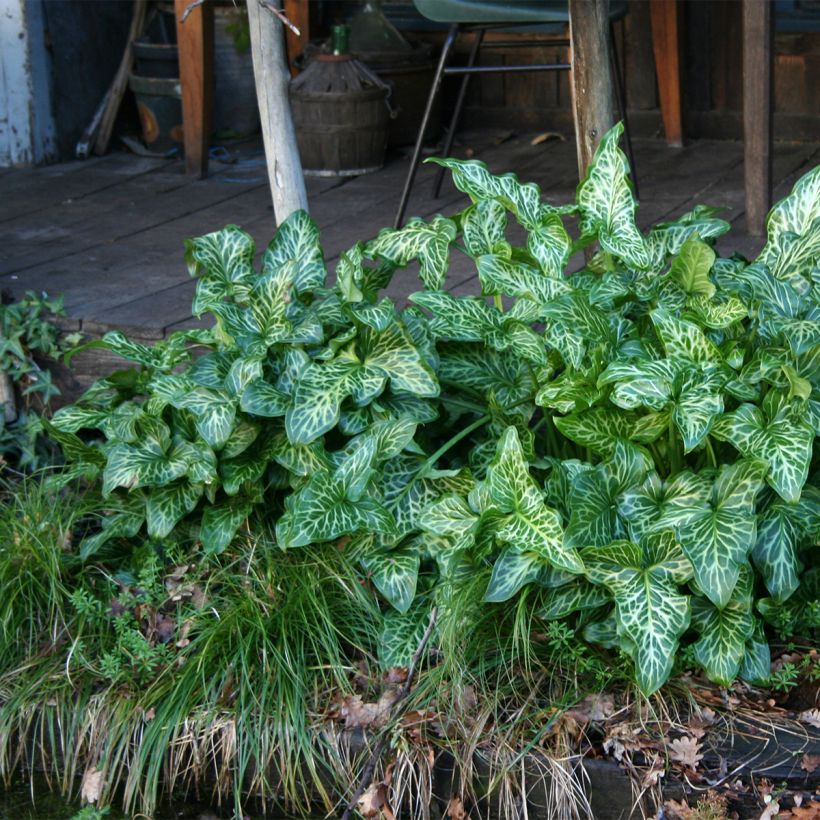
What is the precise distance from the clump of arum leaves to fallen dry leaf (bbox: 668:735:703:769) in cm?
11

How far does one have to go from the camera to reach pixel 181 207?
382 centimetres

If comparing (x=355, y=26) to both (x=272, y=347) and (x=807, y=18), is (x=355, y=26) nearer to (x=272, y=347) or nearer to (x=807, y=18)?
(x=807, y=18)

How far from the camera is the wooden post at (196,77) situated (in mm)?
3986

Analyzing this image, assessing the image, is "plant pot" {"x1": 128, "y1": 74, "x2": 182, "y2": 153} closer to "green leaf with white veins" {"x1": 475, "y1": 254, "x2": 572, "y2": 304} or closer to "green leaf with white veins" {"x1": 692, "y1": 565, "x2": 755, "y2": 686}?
"green leaf with white veins" {"x1": 475, "y1": 254, "x2": 572, "y2": 304}

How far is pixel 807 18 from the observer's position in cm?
401

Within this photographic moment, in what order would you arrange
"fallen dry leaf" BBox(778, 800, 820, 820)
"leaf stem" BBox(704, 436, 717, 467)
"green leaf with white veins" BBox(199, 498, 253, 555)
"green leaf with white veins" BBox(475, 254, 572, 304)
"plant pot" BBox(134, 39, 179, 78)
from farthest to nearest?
1. "plant pot" BBox(134, 39, 179, 78)
2. "green leaf with white veins" BBox(199, 498, 253, 555)
3. "green leaf with white veins" BBox(475, 254, 572, 304)
4. "leaf stem" BBox(704, 436, 717, 467)
5. "fallen dry leaf" BBox(778, 800, 820, 820)

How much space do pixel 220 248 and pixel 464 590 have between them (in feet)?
2.85

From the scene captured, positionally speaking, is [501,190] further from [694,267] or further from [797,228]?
[797,228]

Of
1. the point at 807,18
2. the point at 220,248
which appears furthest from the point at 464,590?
the point at 807,18

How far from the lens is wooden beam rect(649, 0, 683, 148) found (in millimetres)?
3982

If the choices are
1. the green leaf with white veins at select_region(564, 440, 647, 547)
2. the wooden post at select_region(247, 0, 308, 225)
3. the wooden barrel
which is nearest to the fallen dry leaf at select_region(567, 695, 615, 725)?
the green leaf with white veins at select_region(564, 440, 647, 547)

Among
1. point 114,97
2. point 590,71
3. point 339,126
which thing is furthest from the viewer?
point 114,97

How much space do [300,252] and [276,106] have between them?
36 cm

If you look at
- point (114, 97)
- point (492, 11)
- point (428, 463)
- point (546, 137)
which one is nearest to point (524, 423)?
point (428, 463)
